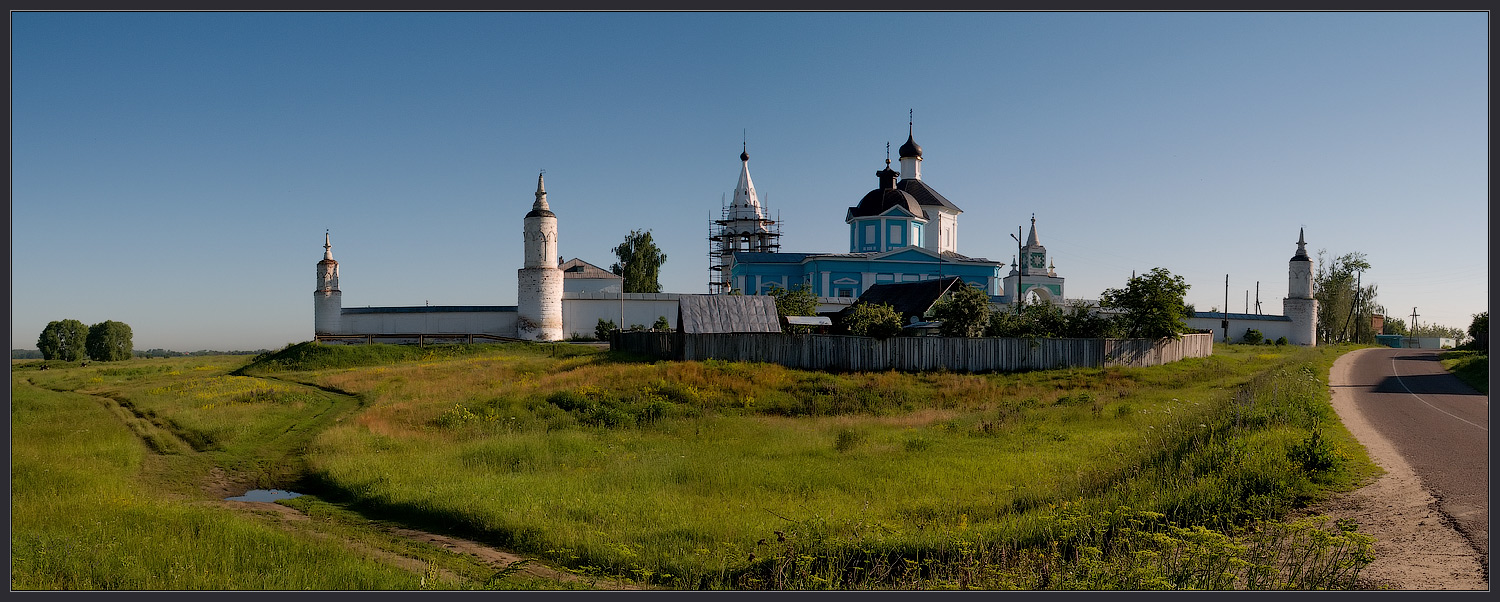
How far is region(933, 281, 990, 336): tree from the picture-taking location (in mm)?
31125

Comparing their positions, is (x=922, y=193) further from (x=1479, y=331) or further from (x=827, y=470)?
(x=827, y=470)

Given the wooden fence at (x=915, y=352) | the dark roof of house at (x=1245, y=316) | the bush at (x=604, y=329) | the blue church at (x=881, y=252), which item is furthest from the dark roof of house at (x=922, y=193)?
the wooden fence at (x=915, y=352)

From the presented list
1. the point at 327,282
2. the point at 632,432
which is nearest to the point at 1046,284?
the point at 327,282

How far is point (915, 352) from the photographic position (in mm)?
27672

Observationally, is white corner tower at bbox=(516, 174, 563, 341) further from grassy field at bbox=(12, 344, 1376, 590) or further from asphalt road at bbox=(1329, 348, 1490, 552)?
asphalt road at bbox=(1329, 348, 1490, 552)

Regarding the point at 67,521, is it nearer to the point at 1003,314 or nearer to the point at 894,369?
the point at 894,369

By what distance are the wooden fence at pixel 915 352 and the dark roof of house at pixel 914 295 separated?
9.17 metres

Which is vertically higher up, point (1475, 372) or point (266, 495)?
point (1475, 372)

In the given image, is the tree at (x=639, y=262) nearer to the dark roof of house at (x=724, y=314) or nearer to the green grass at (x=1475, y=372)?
the dark roof of house at (x=724, y=314)

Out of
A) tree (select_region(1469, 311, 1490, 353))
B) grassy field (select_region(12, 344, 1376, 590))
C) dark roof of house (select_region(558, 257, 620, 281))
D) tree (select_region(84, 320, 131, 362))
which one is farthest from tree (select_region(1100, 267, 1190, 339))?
tree (select_region(84, 320, 131, 362))

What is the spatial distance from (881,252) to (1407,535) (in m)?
51.7

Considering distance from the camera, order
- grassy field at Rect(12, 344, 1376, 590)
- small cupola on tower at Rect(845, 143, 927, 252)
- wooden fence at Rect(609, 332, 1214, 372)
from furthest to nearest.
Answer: small cupola on tower at Rect(845, 143, 927, 252)
wooden fence at Rect(609, 332, 1214, 372)
grassy field at Rect(12, 344, 1376, 590)

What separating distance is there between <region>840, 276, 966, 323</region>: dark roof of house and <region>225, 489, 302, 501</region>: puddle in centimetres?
2698

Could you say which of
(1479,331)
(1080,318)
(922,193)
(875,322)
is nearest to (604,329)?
(875,322)
